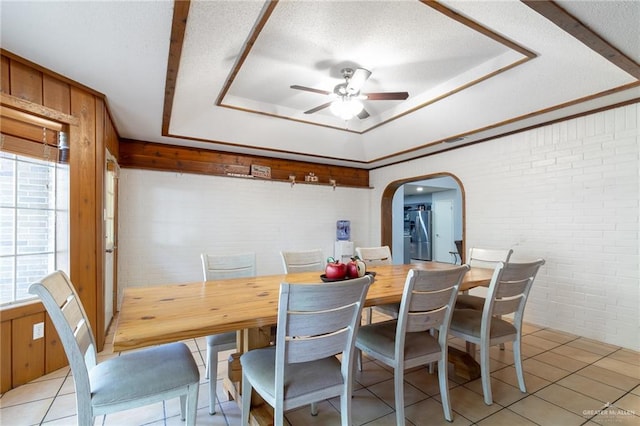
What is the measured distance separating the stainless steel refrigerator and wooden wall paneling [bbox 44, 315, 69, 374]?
329 inches

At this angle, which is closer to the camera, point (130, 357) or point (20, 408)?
point (130, 357)

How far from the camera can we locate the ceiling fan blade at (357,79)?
8.31 feet

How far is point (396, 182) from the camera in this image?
18.0 ft

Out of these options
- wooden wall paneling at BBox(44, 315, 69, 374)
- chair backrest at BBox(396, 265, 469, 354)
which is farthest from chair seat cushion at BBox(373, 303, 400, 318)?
wooden wall paneling at BBox(44, 315, 69, 374)

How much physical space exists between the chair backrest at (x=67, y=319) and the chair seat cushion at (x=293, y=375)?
2.26 ft

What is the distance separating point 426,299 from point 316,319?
74 centimetres

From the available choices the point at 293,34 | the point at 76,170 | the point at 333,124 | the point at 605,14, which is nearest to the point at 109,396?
the point at 76,170

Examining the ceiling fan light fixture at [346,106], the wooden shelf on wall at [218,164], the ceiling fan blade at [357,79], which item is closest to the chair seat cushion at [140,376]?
the ceiling fan light fixture at [346,106]

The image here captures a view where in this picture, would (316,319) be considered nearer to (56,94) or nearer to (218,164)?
(56,94)

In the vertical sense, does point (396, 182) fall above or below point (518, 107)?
below

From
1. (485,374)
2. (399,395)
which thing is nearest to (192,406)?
(399,395)

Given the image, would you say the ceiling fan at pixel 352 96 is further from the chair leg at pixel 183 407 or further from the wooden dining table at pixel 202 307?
the chair leg at pixel 183 407

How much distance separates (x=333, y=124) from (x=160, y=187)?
8.40ft

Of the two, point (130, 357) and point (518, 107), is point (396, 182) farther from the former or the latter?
point (130, 357)
